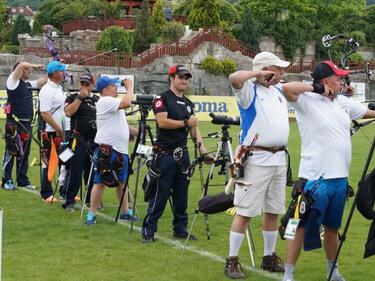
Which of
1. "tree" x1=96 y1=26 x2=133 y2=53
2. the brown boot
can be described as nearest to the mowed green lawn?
the brown boot

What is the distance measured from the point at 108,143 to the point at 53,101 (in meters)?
1.75

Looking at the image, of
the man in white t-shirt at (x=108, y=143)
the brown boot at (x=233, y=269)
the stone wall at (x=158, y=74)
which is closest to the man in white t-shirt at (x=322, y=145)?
the brown boot at (x=233, y=269)

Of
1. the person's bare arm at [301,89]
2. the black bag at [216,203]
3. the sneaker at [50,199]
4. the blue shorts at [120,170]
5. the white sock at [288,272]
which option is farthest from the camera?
the sneaker at [50,199]

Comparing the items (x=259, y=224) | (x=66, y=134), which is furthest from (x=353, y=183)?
(x=66, y=134)

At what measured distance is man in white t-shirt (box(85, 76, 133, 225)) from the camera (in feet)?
33.6

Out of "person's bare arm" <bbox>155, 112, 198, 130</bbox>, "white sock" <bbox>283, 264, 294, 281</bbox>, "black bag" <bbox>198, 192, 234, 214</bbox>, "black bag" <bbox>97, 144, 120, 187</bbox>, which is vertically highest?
"person's bare arm" <bbox>155, 112, 198, 130</bbox>

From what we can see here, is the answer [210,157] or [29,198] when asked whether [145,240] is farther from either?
[29,198]

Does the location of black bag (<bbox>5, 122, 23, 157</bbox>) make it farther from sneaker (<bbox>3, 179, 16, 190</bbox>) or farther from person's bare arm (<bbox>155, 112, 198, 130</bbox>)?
person's bare arm (<bbox>155, 112, 198, 130</bbox>)

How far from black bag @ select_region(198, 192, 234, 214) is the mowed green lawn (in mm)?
544

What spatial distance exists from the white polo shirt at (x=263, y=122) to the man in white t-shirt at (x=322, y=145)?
441mm

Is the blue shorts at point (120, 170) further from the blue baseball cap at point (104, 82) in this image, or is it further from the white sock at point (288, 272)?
the white sock at point (288, 272)

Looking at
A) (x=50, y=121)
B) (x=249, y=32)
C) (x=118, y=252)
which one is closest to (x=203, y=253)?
(x=118, y=252)

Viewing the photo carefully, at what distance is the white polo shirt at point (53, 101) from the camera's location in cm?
1165

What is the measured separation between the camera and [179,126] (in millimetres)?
9047
